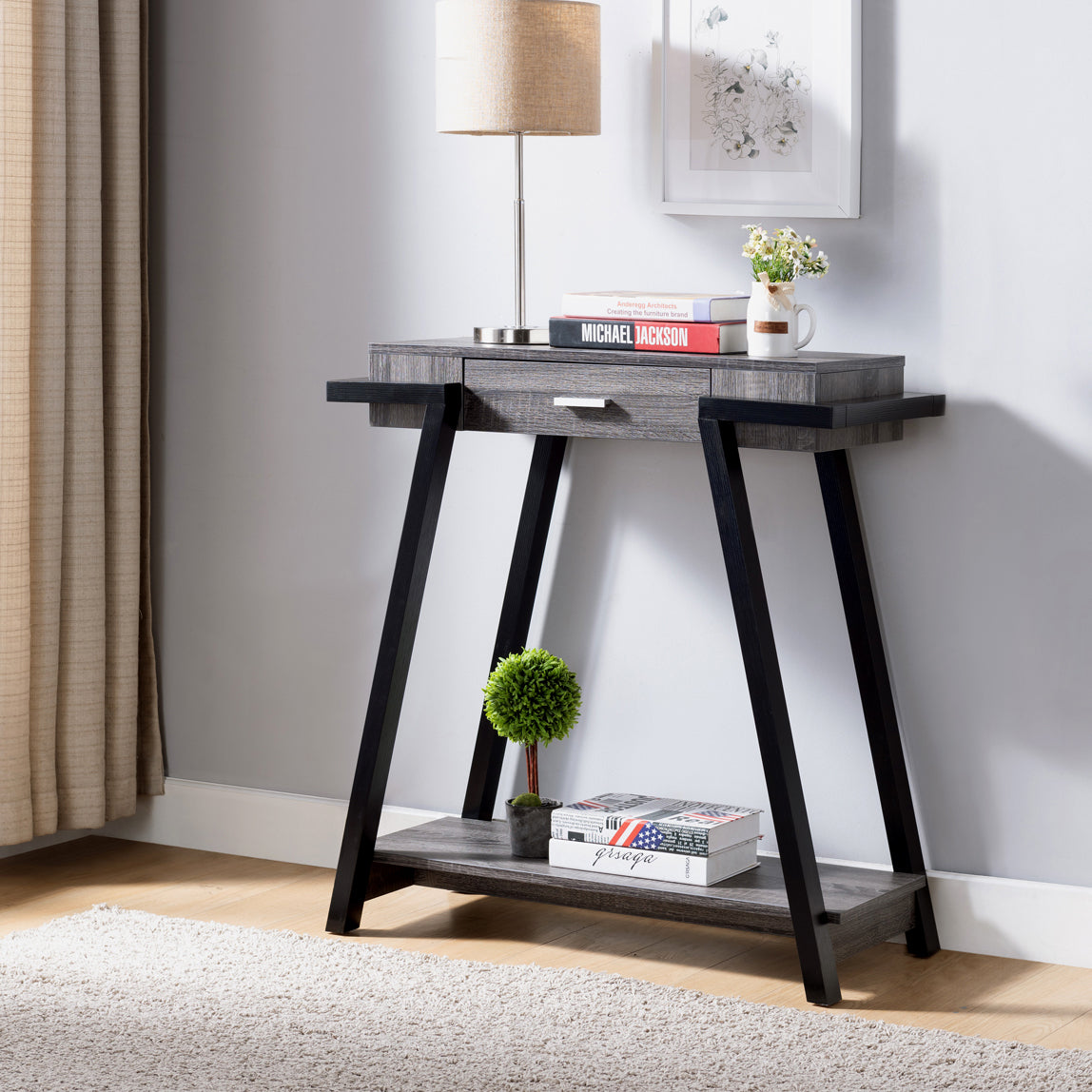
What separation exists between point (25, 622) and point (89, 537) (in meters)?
0.20

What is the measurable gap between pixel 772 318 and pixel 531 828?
33.8 inches

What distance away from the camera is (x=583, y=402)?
2.49 m

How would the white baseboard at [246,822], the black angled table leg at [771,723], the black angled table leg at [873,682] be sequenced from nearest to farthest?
the black angled table leg at [771,723] < the black angled table leg at [873,682] < the white baseboard at [246,822]

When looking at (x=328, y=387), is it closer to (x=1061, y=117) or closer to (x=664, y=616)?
(x=664, y=616)

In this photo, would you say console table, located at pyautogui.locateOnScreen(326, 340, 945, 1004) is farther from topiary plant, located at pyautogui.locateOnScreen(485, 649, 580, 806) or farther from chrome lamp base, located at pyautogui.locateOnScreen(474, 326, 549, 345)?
topiary plant, located at pyautogui.locateOnScreen(485, 649, 580, 806)

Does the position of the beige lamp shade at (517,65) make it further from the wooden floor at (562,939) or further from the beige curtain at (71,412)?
the wooden floor at (562,939)

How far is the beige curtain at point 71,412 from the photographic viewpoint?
2930 mm

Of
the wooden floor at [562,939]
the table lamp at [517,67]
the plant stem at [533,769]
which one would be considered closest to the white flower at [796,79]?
the table lamp at [517,67]

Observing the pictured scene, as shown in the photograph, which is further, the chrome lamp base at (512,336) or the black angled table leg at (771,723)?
the chrome lamp base at (512,336)

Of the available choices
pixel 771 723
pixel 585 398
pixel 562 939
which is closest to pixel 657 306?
pixel 585 398

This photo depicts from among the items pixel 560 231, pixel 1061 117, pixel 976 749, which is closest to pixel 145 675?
pixel 560 231

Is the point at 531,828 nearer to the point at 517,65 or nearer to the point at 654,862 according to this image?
the point at 654,862

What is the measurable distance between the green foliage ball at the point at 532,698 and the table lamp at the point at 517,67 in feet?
1.64

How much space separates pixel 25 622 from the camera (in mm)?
2967
